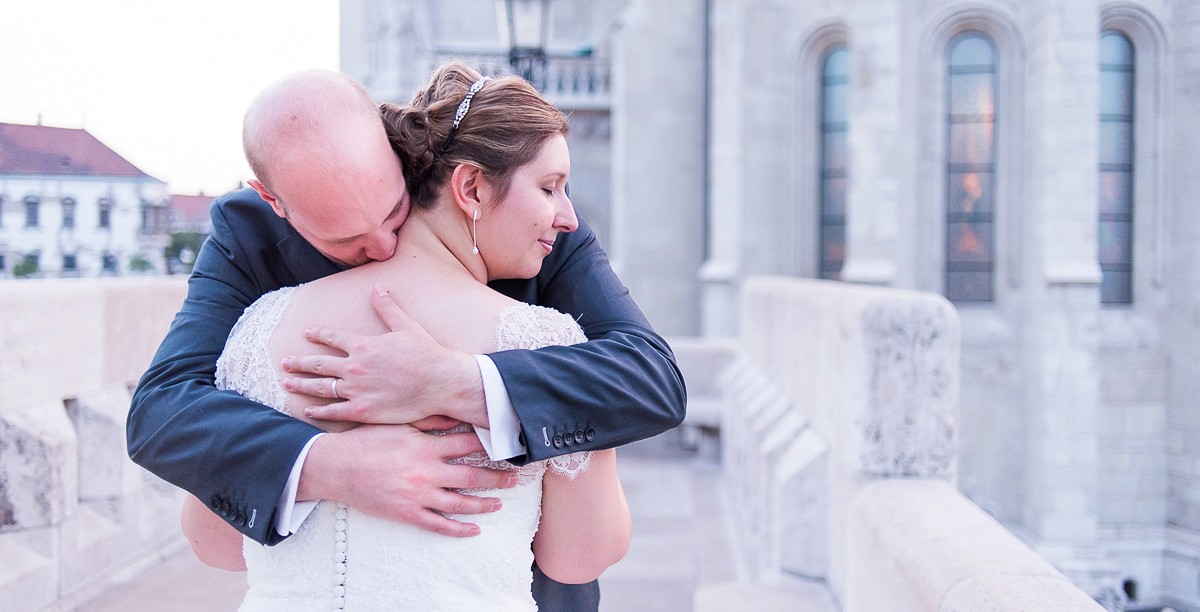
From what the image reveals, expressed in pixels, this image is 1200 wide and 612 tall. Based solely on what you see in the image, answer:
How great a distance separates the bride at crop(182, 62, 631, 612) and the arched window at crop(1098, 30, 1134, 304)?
514 inches

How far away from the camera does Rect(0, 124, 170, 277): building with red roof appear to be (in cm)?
299

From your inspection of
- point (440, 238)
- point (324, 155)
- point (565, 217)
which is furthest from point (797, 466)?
point (324, 155)

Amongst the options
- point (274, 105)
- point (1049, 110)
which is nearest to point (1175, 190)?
point (1049, 110)

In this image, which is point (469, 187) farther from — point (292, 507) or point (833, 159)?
point (833, 159)

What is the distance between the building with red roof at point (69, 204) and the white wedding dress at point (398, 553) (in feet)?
6.57

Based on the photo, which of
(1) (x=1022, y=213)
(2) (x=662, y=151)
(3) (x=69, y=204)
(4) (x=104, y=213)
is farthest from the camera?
(2) (x=662, y=151)

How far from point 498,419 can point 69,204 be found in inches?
97.7

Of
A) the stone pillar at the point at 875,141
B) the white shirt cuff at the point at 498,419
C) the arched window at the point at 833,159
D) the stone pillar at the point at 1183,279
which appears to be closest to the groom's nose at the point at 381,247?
the white shirt cuff at the point at 498,419

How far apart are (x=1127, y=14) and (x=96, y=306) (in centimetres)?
1283

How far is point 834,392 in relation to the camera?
10.6 ft

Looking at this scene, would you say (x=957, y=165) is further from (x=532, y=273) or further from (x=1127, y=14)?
(x=532, y=273)

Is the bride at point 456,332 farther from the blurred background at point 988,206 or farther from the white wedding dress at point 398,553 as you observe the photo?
the blurred background at point 988,206

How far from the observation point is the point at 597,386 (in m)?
1.41

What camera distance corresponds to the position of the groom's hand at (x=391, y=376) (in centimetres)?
131
